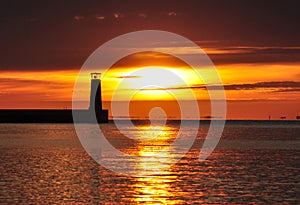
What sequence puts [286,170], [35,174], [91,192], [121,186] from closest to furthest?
[91,192], [121,186], [35,174], [286,170]

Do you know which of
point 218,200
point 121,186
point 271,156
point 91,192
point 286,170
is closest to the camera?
point 218,200

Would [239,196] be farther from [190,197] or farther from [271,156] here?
[271,156]

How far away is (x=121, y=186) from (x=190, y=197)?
260 inches

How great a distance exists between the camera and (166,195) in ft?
133

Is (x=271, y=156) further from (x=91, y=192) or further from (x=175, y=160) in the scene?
(x=91, y=192)

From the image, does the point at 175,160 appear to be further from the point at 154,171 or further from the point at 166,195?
the point at 166,195

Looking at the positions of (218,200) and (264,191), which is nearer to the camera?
(218,200)

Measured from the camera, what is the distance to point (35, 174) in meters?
53.2

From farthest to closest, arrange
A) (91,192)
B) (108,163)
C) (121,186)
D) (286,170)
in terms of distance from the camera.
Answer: (108,163) → (286,170) → (121,186) → (91,192)

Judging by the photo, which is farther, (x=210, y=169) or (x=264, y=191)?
(x=210, y=169)

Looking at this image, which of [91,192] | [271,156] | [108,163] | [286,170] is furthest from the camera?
[271,156]

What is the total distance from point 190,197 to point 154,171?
1569cm

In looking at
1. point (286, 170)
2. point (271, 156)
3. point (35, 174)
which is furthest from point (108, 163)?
point (271, 156)

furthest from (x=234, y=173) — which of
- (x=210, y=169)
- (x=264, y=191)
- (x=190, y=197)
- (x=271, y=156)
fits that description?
(x=271, y=156)
